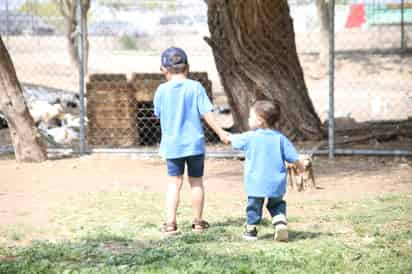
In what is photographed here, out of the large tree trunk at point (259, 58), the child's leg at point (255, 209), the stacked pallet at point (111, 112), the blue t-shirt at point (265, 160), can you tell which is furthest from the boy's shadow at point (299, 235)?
the stacked pallet at point (111, 112)

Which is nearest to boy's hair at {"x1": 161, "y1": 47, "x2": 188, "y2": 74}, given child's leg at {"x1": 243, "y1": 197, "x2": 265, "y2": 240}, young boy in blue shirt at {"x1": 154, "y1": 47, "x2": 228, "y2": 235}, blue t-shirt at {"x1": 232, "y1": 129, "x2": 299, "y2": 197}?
young boy in blue shirt at {"x1": 154, "y1": 47, "x2": 228, "y2": 235}

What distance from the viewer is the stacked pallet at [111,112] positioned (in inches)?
506

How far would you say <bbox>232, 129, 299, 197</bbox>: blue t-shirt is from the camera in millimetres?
6117

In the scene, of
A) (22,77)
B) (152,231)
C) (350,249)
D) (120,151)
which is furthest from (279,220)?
(22,77)

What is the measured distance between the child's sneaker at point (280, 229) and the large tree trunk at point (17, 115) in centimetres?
541

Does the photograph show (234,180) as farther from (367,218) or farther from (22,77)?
(22,77)

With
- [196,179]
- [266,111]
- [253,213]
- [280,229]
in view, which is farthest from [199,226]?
[266,111]

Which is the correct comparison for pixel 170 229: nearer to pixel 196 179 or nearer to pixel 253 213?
pixel 196 179

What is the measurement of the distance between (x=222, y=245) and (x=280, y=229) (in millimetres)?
414

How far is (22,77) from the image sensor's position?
81.8 ft

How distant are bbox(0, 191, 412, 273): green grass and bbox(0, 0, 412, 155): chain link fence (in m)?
4.58

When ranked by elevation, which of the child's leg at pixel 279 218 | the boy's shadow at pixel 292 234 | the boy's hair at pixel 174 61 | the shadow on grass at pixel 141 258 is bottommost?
the boy's shadow at pixel 292 234

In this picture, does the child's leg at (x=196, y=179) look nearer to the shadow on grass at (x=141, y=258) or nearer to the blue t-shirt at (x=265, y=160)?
the shadow on grass at (x=141, y=258)

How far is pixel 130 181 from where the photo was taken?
9.80 metres
